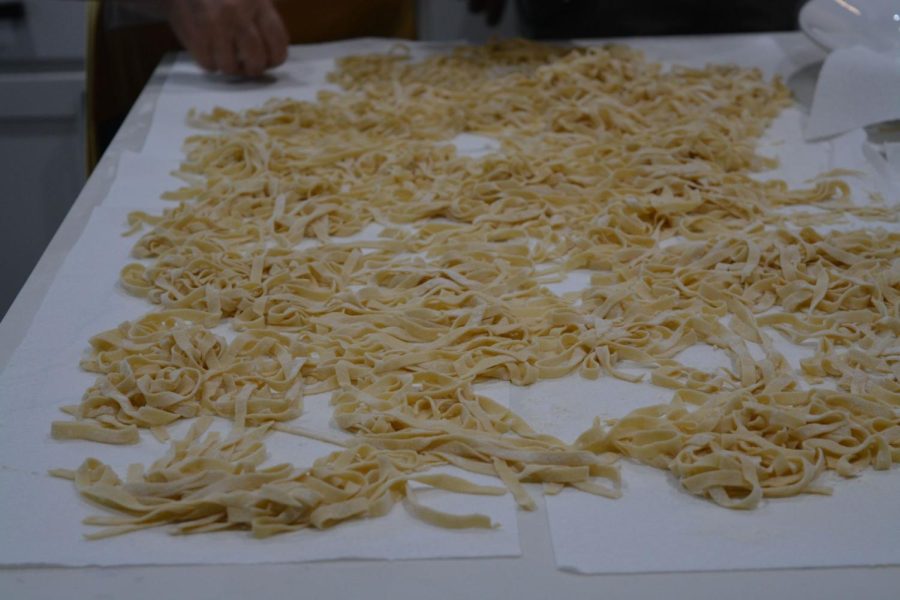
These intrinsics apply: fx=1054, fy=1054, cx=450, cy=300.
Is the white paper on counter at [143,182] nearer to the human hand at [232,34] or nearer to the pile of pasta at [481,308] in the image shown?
the pile of pasta at [481,308]

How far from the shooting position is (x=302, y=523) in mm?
887

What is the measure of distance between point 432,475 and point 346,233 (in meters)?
0.60

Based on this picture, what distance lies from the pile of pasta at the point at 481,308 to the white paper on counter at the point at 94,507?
0.6 inches

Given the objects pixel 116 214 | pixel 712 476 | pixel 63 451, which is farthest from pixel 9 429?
pixel 712 476

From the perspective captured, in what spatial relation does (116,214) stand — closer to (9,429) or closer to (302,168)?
(302,168)

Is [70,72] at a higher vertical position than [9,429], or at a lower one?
lower

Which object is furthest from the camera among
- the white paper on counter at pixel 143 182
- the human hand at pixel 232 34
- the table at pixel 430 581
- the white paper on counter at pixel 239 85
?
the human hand at pixel 232 34

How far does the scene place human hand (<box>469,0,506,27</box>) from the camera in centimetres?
290

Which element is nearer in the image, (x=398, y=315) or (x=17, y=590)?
(x=17, y=590)

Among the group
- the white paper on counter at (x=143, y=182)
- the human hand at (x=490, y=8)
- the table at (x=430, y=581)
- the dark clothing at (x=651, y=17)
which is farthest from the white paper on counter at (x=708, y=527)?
the human hand at (x=490, y=8)

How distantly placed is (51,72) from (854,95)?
6.99 feet

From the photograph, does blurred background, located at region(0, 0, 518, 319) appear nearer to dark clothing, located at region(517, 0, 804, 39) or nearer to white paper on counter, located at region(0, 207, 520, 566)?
dark clothing, located at region(517, 0, 804, 39)

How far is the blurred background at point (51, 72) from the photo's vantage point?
2826 millimetres

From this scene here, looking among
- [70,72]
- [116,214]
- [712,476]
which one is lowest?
[70,72]
